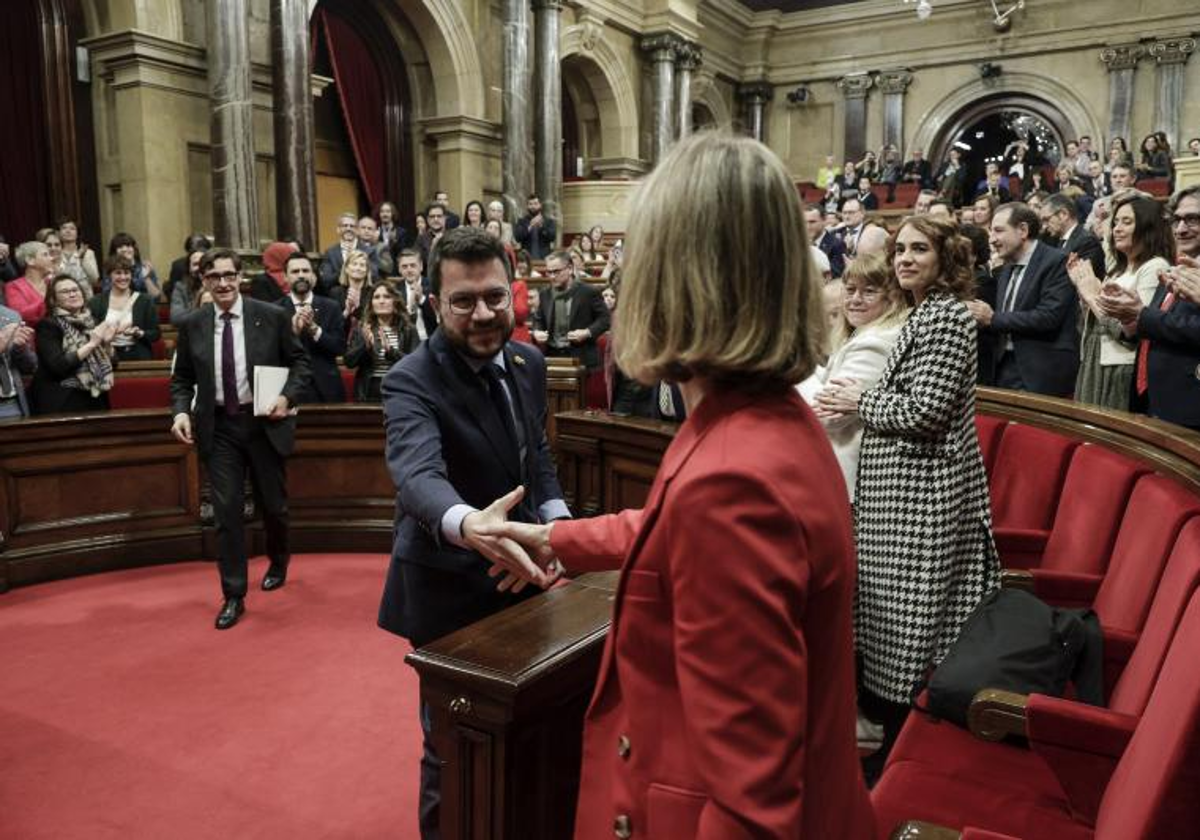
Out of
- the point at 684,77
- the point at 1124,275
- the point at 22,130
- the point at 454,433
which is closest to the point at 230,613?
the point at 454,433

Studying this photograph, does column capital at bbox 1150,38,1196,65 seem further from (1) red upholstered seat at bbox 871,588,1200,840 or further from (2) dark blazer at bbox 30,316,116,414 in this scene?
(1) red upholstered seat at bbox 871,588,1200,840

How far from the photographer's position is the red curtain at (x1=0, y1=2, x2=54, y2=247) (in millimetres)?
8609

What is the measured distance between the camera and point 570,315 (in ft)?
22.2

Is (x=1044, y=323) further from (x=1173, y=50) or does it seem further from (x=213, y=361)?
(x=1173, y=50)

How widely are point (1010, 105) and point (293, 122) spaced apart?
14750 millimetres

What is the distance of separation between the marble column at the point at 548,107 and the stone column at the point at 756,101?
804cm

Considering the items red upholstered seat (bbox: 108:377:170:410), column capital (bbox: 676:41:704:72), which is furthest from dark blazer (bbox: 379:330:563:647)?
column capital (bbox: 676:41:704:72)

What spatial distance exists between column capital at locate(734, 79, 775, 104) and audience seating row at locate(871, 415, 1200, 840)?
18.4 meters

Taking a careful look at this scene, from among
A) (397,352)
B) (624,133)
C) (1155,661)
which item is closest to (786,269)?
(1155,661)

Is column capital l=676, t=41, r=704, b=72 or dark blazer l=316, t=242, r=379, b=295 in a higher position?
column capital l=676, t=41, r=704, b=72

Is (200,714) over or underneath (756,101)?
underneath

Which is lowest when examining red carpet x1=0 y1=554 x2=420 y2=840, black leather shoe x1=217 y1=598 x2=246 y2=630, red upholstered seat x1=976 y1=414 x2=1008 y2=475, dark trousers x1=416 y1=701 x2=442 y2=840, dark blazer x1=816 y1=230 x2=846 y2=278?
red carpet x1=0 y1=554 x2=420 y2=840

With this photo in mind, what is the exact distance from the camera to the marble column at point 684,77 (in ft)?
53.1

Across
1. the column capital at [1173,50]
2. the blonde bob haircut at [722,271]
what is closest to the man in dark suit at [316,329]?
the blonde bob haircut at [722,271]
